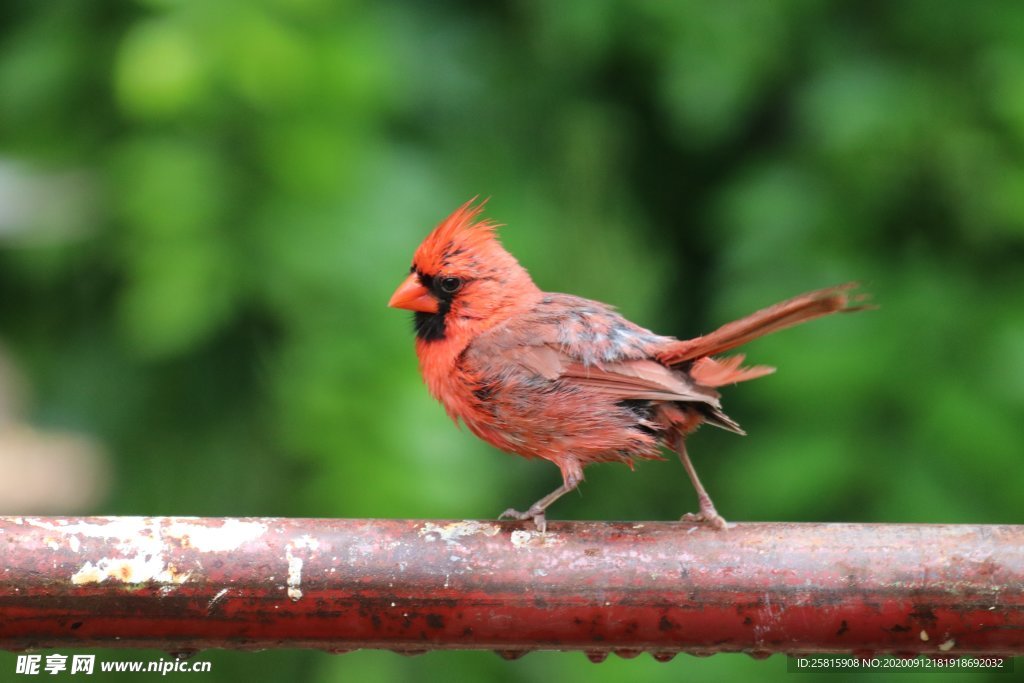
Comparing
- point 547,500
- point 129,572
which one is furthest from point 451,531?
point 547,500

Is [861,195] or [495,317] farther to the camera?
[861,195]

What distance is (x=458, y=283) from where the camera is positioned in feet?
10.8

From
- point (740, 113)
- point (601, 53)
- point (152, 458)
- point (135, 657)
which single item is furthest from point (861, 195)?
point (135, 657)

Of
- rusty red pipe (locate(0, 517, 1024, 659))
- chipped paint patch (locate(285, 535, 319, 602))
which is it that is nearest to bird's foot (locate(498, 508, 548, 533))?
rusty red pipe (locate(0, 517, 1024, 659))

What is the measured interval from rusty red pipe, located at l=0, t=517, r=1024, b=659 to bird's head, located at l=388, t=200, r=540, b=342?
1254mm

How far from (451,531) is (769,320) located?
2.70 ft

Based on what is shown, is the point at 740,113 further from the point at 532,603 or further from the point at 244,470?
the point at 532,603

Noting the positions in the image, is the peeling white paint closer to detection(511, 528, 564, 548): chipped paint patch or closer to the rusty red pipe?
the rusty red pipe

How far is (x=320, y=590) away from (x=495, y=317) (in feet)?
4.54

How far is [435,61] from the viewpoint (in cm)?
420

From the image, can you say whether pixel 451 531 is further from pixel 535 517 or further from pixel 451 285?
pixel 451 285

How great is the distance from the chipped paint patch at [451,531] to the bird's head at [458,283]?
3.59ft

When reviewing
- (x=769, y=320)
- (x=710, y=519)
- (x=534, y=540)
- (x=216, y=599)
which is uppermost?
(x=769, y=320)

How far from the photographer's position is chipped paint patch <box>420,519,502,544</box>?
2086mm
